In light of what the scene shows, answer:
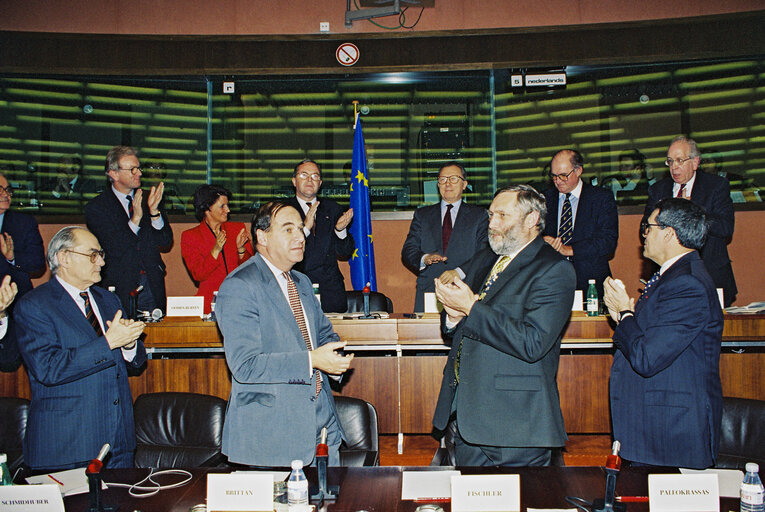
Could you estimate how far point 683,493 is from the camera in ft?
5.54

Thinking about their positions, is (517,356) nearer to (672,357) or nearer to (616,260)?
(672,357)

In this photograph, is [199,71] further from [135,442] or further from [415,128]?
[135,442]

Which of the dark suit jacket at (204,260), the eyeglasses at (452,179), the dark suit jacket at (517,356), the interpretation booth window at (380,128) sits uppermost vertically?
the interpretation booth window at (380,128)

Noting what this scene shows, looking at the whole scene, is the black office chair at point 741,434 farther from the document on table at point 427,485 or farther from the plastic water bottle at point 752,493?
the document on table at point 427,485

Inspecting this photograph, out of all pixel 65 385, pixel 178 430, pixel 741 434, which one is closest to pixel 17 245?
pixel 65 385

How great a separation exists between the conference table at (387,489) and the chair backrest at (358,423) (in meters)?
0.69

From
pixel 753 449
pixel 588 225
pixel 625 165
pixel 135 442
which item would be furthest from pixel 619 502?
pixel 625 165

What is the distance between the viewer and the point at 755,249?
623cm

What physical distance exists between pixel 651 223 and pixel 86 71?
610cm

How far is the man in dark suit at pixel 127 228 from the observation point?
439cm

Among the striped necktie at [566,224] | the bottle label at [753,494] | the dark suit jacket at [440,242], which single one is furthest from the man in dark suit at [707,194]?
the bottle label at [753,494]

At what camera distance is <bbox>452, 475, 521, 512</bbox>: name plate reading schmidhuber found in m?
1.67

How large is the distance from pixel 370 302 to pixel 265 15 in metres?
3.77

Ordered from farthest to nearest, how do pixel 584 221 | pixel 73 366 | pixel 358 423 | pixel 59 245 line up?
pixel 584 221 < pixel 358 423 < pixel 59 245 < pixel 73 366
